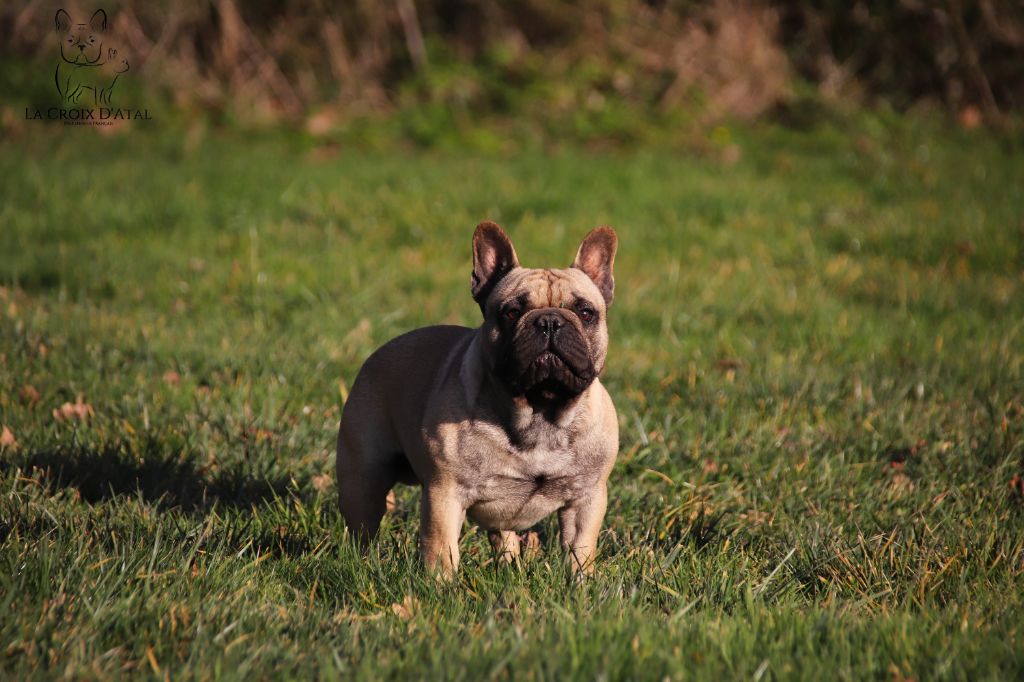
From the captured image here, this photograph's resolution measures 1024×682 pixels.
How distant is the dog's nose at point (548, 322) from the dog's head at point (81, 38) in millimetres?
10499

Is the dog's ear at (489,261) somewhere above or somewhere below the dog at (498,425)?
above

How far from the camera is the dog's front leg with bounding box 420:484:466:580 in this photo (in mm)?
3445

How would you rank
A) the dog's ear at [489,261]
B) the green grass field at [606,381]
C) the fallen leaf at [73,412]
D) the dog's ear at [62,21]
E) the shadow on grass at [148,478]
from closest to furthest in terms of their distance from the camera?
the green grass field at [606,381], the dog's ear at [489,261], the shadow on grass at [148,478], the fallen leaf at [73,412], the dog's ear at [62,21]

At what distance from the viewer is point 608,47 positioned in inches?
517

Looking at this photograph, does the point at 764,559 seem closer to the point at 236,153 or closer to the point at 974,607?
the point at 974,607

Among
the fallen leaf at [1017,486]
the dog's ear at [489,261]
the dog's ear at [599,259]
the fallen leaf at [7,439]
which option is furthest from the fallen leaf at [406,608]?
the fallen leaf at [1017,486]

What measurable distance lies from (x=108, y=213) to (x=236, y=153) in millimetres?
2900

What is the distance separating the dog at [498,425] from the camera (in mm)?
3477

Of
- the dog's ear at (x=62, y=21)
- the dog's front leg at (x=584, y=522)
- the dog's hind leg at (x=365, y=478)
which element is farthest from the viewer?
the dog's ear at (x=62, y=21)

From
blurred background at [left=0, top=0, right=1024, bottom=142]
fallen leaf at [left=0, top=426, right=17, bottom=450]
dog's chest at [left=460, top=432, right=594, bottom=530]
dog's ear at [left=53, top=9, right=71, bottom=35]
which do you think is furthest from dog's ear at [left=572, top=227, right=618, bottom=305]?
dog's ear at [left=53, top=9, right=71, bottom=35]

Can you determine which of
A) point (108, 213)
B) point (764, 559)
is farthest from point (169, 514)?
point (108, 213)

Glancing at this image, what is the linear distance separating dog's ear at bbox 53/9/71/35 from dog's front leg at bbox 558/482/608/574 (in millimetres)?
10921

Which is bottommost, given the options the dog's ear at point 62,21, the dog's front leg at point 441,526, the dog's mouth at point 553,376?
the dog's front leg at point 441,526

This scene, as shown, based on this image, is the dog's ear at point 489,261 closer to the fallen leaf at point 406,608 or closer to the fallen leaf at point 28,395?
the fallen leaf at point 406,608
